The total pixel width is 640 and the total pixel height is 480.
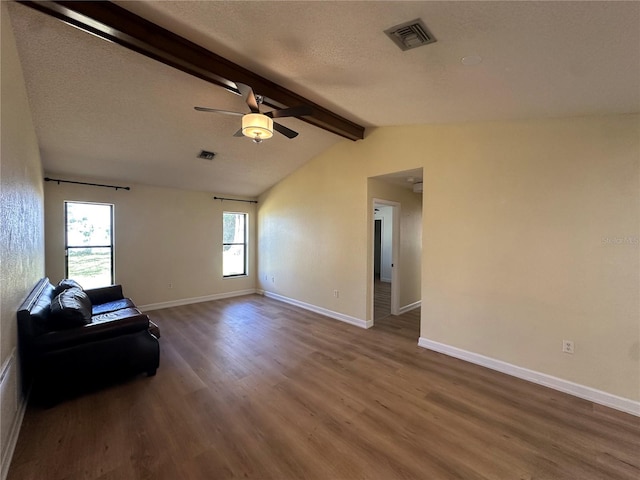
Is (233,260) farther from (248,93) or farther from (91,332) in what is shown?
(248,93)

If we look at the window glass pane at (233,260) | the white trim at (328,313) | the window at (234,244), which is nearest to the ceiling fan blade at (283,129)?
the white trim at (328,313)

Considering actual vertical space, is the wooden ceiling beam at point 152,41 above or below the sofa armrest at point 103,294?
above

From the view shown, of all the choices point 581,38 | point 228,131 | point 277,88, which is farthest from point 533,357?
point 228,131

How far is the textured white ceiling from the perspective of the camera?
1506 millimetres

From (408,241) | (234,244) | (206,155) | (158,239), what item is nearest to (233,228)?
(234,244)

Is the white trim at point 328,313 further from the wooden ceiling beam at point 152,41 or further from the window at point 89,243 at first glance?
the wooden ceiling beam at point 152,41

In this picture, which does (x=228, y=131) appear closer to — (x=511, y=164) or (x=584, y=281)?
(x=511, y=164)

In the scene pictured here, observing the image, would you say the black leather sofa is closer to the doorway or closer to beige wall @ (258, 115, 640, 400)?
beige wall @ (258, 115, 640, 400)

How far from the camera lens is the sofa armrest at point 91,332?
2.18 meters

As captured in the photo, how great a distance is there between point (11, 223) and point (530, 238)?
168 inches

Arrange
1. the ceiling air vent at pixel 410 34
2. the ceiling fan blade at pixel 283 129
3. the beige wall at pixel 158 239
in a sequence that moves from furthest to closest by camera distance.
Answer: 1. the beige wall at pixel 158 239
2. the ceiling fan blade at pixel 283 129
3. the ceiling air vent at pixel 410 34

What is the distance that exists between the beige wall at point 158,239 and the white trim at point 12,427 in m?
3.07

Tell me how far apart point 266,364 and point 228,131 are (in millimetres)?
3058

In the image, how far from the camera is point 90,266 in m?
4.71
